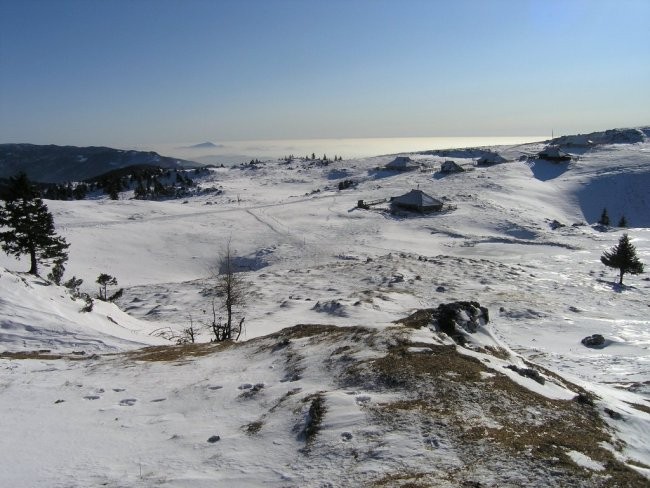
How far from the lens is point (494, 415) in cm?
814

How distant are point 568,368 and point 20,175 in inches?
1103

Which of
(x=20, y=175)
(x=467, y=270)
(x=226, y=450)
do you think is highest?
(x=20, y=175)

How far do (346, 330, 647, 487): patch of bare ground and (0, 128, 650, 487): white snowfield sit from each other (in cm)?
4

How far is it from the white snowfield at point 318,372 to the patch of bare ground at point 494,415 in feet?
0.13

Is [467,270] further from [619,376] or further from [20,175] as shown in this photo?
[20,175]

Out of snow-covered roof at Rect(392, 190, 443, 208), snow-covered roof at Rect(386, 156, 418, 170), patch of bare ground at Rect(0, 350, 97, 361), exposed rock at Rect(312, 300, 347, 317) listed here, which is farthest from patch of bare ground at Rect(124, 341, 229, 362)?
snow-covered roof at Rect(386, 156, 418, 170)

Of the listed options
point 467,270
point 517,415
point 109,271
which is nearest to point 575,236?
point 467,270

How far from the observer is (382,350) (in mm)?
11055

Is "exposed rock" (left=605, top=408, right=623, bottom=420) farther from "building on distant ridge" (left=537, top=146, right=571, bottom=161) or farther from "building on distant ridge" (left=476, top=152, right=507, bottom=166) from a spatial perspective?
"building on distant ridge" (left=537, top=146, right=571, bottom=161)

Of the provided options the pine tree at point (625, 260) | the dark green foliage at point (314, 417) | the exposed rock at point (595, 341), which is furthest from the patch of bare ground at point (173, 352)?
the pine tree at point (625, 260)

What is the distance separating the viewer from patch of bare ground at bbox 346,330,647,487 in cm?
663

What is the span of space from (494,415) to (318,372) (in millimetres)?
3952

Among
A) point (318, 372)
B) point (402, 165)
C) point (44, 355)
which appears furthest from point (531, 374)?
point (402, 165)

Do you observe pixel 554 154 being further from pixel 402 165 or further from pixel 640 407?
pixel 640 407
